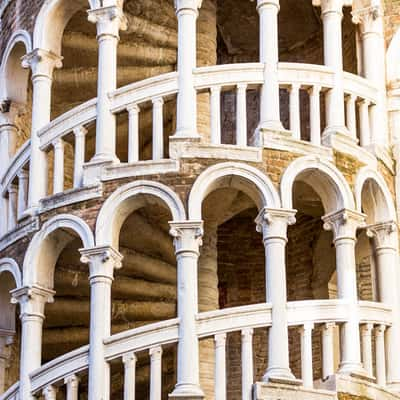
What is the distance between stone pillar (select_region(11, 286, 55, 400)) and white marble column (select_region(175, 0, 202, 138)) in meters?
2.37

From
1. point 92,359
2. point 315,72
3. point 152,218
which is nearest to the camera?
point 92,359

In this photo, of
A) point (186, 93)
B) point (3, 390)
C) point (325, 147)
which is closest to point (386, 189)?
point (325, 147)

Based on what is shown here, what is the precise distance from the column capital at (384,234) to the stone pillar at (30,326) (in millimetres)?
3615

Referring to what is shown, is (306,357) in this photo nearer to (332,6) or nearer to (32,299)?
(32,299)

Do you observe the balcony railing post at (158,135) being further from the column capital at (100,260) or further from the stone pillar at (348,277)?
the stone pillar at (348,277)

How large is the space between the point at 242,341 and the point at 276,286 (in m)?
0.67

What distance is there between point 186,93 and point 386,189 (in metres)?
2.51

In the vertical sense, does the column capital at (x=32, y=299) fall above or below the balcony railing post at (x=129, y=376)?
above

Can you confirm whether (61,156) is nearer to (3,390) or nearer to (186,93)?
(186,93)

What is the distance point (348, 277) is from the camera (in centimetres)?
1672

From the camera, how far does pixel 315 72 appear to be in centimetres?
1755

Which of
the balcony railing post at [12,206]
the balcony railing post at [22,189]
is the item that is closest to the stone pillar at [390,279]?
the balcony railing post at [22,189]

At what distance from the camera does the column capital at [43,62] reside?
61.2ft

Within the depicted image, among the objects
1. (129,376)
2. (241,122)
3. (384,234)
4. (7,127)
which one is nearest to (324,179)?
(384,234)
